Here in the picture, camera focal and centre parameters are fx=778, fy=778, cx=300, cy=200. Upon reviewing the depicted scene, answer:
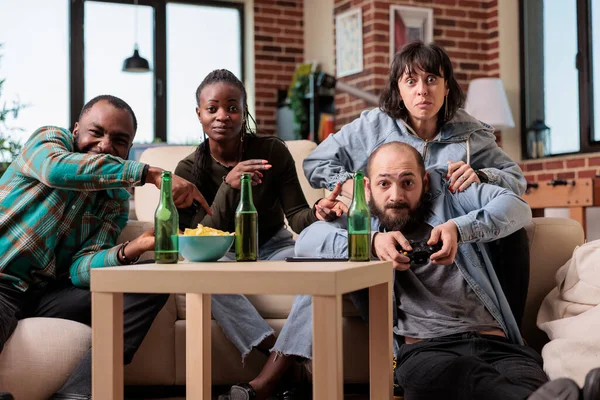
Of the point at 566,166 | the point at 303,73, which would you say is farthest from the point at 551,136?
the point at 303,73

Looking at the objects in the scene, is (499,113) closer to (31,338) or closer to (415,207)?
(415,207)

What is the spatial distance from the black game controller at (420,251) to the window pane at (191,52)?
188 inches

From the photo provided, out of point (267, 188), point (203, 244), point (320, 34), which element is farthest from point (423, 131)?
point (320, 34)

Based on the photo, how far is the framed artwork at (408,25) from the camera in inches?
215

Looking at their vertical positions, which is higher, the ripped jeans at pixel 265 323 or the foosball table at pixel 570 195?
the foosball table at pixel 570 195

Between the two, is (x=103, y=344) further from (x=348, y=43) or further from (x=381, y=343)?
(x=348, y=43)

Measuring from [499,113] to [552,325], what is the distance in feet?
10.8

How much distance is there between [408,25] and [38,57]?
2.98m

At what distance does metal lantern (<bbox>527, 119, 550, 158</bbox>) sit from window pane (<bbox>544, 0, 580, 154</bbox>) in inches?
1.6

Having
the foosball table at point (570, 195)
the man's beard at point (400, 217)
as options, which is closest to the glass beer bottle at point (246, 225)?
the man's beard at point (400, 217)

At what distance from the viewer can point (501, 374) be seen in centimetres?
174

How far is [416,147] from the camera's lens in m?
2.29

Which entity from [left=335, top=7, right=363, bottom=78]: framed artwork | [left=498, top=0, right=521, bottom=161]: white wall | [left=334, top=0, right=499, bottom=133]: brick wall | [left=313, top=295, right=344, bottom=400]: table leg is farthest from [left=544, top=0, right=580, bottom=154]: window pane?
[left=313, top=295, right=344, bottom=400]: table leg

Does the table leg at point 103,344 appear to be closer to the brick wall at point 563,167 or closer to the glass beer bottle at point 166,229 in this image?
the glass beer bottle at point 166,229
